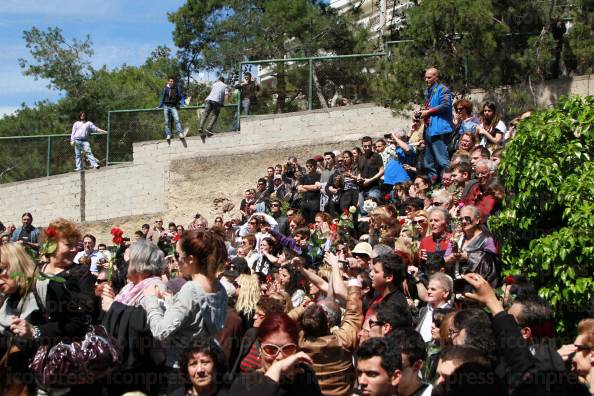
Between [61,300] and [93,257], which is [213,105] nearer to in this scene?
[93,257]

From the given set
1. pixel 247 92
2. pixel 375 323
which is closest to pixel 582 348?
pixel 375 323

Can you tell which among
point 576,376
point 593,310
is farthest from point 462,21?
point 576,376

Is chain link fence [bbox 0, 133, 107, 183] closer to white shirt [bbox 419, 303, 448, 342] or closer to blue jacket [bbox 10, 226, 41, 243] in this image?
blue jacket [bbox 10, 226, 41, 243]

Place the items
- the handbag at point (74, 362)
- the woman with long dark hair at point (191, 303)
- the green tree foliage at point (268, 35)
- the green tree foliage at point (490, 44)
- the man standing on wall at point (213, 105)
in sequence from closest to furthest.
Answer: the handbag at point (74, 362)
the woman with long dark hair at point (191, 303)
the green tree foliage at point (490, 44)
the man standing on wall at point (213, 105)
the green tree foliage at point (268, 35)

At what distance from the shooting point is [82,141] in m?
24.4

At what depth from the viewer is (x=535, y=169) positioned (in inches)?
326

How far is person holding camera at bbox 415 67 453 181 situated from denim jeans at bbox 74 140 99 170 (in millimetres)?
11758

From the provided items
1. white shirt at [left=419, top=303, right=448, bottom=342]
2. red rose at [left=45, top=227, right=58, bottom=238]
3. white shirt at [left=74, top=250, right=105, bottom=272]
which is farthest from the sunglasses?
white shirt at [left=74, top=250, right=105, bottom=272]

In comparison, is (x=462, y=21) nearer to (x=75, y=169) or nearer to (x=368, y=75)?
(x=368, y=75)

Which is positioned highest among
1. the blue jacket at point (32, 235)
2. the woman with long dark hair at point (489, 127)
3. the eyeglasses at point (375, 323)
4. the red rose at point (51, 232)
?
the woman with long dark hair at point (489, 127)

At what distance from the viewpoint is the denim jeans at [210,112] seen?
23.0m

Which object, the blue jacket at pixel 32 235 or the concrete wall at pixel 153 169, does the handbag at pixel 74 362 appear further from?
the concrete wall at pixel 153 169

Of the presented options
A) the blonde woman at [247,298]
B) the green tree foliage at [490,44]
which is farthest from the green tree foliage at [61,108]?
the blonde woman at [247,298]

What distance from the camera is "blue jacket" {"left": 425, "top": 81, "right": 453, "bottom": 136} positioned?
48.4ft
